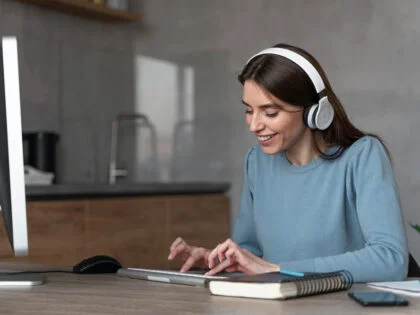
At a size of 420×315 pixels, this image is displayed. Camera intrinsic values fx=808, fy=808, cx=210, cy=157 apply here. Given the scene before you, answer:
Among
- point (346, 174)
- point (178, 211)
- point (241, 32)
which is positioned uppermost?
point (241, 32)

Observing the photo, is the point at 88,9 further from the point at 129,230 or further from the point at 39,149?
the point at 129,230

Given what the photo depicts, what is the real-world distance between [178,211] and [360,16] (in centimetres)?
137

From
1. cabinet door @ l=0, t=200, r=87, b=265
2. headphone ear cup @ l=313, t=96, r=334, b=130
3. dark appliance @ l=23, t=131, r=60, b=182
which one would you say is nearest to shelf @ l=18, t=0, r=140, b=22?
dark appliance @ l=23, t=131, r=60, b=182

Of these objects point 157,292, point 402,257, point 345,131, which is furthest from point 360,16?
point 157,292

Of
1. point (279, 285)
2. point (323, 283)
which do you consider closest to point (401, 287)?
point (323, 283)

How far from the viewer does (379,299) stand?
4.29 ft

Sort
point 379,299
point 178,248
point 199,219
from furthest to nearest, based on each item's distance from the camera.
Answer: point 199,219 < point 178,248 < point 379,299

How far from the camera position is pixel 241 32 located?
14.9 feet

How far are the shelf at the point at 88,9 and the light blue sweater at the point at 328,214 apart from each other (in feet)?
7.07

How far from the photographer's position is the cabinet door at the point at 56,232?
3334mm

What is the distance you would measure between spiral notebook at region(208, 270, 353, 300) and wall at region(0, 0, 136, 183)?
2.84 m

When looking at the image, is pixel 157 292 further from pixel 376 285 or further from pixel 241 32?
pixel 241 32

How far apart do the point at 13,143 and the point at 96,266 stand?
520 millimetres

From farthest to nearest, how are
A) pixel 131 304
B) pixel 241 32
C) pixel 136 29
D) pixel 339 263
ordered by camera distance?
pixel 136 29 < pixel 241 32 < pixel 339 263 < pixel 131 304
